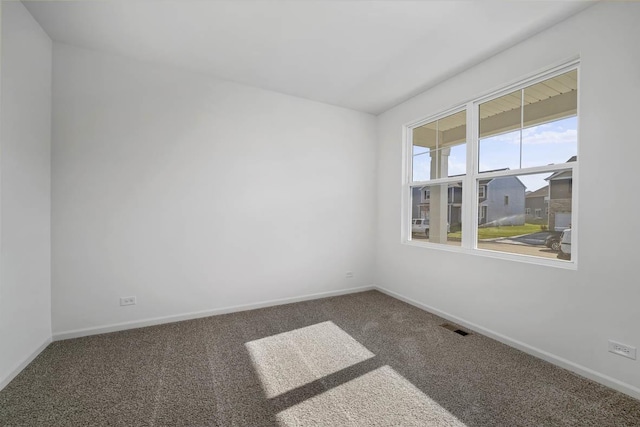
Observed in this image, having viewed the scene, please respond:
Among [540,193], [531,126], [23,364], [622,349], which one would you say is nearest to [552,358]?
[622,349]

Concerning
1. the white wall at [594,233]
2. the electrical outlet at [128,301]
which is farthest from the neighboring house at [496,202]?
the electrical outlet at [128,301]

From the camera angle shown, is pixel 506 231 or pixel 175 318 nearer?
pixel 506 231

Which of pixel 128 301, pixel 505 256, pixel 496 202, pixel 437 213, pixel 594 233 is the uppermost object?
pixel 496 202

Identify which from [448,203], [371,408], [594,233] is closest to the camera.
Answer: [371,408]

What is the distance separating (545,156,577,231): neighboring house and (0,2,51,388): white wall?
4.43 m

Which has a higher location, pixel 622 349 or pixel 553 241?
pixel 553 241

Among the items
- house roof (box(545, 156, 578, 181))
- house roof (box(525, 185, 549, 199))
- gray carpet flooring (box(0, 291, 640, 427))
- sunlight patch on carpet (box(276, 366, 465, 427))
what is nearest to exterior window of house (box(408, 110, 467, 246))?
house roof (box(525, 185, 549, 199))

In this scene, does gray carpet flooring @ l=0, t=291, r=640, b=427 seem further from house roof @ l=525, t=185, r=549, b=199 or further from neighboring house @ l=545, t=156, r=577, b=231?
house roof @ l=525, t=185, r=549, b=199

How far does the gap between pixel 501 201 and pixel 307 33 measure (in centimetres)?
257

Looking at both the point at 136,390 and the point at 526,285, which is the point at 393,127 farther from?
the point at 136,390

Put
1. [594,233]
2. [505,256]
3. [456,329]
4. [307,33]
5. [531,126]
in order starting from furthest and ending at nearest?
[456,329] → [505,256] → [531,126] → [307,33] → [594,233]

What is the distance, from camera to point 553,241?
242 centimetres

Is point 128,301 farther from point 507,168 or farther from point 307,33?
point 507,168

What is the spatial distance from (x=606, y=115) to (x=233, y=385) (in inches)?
136
